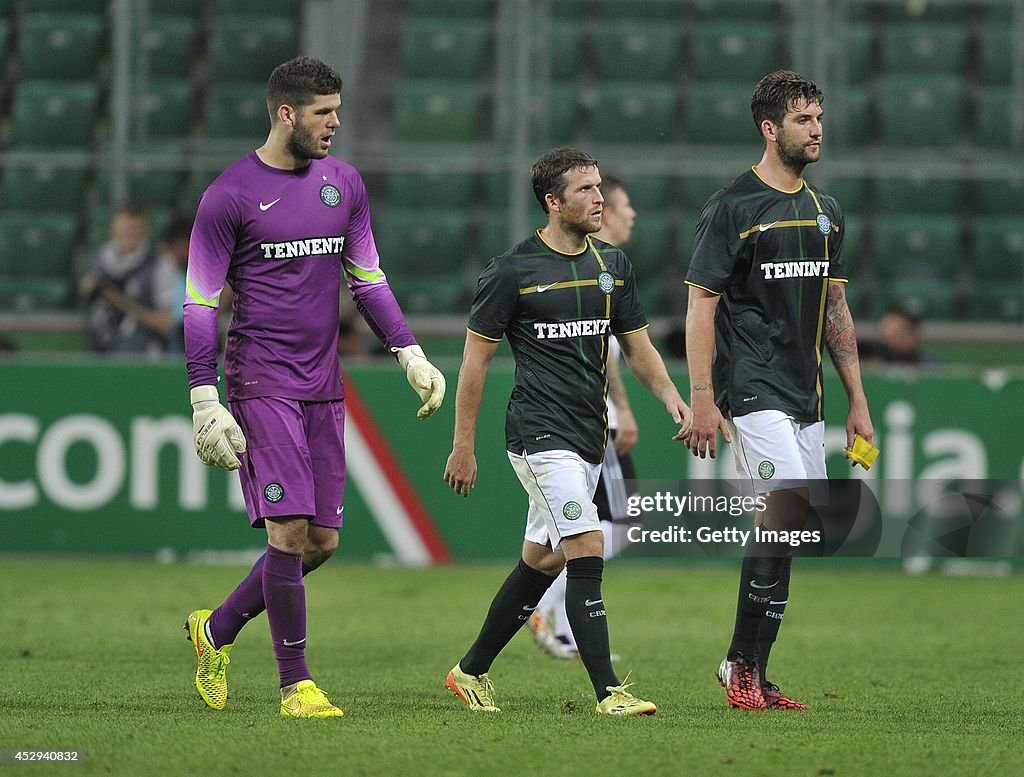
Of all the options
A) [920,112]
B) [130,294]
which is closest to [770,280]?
[130,294]

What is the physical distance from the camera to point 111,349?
43.4ft

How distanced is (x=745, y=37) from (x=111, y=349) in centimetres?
657

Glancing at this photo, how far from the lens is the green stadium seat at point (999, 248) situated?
1480 centimetres

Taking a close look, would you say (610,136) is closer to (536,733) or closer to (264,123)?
(264,123)

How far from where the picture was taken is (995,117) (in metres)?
15.5

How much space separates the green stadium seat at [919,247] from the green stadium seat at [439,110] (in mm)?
3806

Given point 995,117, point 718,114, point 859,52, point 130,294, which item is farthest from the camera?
point 859,52

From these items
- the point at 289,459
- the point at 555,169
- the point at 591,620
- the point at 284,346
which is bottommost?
the point at 591,620

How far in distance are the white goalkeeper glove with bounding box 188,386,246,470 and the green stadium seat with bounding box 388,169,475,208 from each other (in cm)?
894

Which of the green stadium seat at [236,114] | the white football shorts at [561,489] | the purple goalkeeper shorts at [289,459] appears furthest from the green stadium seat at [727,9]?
the purple goalkeeper shorts at [289,459]

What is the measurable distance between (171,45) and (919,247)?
276 inches

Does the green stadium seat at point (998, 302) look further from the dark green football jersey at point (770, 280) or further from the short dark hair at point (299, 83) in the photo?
the short dark hair at point (299, 83)

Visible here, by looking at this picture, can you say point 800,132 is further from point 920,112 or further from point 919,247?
point 920,112

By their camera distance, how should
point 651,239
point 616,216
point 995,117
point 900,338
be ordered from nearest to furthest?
point 616,216 < point 900,338 < point 651,239 < point 995,117
